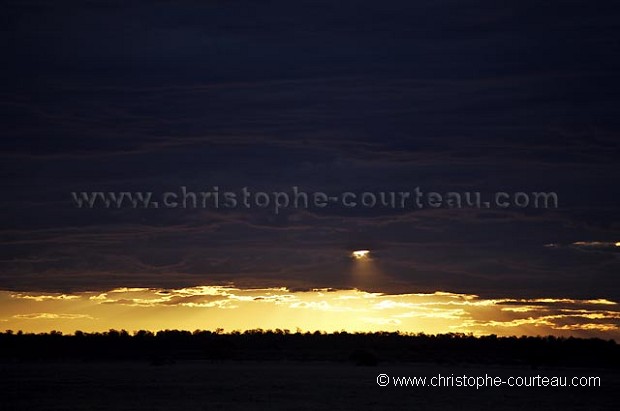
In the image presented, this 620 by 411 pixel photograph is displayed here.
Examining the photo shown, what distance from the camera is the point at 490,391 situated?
5806 centimetres

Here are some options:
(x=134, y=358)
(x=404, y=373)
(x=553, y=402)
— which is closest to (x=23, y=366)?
(x=134, y=358)

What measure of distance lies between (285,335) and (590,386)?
62183 mm

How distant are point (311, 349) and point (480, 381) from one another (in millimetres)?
42209

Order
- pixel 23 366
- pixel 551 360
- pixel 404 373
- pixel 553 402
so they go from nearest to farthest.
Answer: pixel 553 402, pixel 404 373, pixel 23 366, pixel 551 360

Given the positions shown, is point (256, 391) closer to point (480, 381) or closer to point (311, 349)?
point (480, 381)

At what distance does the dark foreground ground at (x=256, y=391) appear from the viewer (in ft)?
160

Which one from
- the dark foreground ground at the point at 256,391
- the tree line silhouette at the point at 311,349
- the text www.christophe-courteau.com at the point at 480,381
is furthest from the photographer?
the tree line silhouette at the point at 311,349

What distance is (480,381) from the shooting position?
63812 mm

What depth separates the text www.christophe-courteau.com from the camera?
2429 inches

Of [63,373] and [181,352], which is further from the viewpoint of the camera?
[181,352]

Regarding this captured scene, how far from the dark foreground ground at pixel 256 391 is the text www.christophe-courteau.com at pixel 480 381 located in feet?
3.73

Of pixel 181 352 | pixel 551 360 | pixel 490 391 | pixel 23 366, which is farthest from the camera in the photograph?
pixel 181 352

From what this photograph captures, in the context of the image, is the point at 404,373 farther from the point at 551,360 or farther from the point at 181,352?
the point at 181,352

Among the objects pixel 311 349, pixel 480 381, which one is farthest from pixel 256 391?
pixel 311 349
